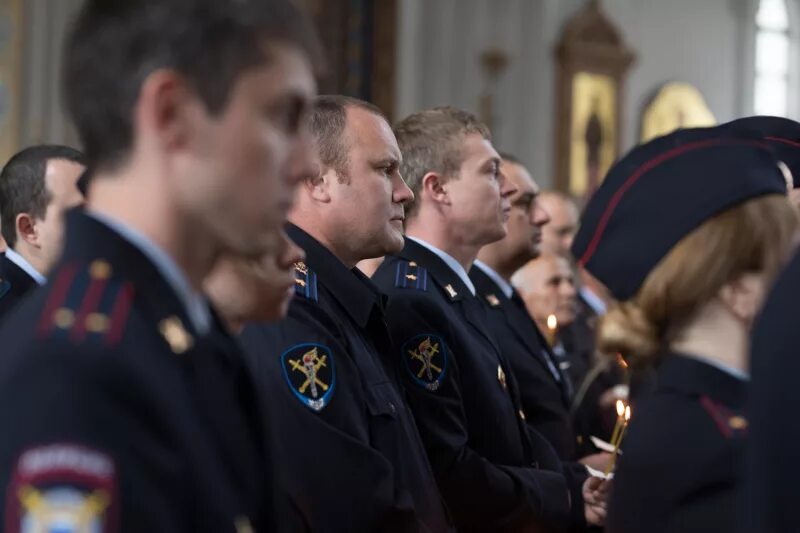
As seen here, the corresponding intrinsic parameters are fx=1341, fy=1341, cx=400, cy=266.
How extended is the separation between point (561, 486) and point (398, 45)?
28.8ft

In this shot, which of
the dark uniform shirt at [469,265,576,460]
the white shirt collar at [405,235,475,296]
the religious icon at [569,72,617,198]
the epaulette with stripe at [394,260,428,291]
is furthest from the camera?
the religious icon at [569,72,617,198]

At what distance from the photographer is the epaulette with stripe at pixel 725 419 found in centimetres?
195

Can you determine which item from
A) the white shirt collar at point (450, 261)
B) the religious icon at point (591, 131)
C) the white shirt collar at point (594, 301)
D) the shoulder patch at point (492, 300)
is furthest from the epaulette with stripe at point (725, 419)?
the religious icon at point (591, 131)

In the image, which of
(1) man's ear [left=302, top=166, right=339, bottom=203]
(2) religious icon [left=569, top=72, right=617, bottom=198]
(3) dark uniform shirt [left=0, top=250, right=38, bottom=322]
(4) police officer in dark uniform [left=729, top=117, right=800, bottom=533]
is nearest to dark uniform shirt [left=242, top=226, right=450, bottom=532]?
(1) man's ear [left=302, top=166, right=339, bottom=203]

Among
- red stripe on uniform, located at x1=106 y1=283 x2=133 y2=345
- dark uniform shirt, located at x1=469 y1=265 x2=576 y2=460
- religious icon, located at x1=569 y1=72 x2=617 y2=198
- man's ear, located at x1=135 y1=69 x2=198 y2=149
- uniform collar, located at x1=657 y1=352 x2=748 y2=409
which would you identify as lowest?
religious icon, located at x1=569 y1=72 x2=617 y2=198

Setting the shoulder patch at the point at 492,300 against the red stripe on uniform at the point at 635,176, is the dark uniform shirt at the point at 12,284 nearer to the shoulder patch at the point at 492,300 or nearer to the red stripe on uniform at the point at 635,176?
the shoulder patch at the point at 492,300

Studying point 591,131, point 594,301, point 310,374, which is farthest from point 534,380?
point 591,131

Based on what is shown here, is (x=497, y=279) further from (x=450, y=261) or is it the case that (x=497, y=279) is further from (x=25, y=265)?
(x=25, y=265)

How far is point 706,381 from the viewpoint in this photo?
2.00m

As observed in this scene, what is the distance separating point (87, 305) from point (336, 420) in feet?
4.85

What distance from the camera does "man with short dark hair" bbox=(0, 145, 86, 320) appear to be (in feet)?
15.1

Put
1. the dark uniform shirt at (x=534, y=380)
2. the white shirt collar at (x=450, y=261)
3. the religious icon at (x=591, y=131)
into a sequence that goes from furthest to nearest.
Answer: the religious icon at (x=591, y=131)
the dark uniform shirt at (x=534, y=380)
the white shirt collar at (x=450, y=261)

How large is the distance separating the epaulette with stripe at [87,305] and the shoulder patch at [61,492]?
0.13 m

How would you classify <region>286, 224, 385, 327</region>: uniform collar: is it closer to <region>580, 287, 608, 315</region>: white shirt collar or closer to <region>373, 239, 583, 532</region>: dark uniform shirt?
<region>373, 239, 583, 532</region>: dark uniform shirt
